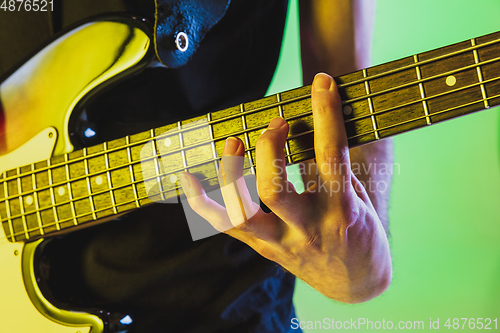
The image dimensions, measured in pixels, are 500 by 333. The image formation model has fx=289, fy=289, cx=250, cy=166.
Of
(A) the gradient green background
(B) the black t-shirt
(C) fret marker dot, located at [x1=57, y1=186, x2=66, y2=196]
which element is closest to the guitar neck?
(C) fret marker dot, located at [x1=57, y1=186, x2=66, y2=196]

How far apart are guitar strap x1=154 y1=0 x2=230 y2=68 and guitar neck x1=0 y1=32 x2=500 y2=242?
Answer: 15cm

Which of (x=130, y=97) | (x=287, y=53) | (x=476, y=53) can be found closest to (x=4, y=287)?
(x=130, y=97)

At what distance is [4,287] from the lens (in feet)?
1.92

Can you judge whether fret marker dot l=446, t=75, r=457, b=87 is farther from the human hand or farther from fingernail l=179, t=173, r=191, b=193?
fingernail l=179, t=173, r=191, b=193

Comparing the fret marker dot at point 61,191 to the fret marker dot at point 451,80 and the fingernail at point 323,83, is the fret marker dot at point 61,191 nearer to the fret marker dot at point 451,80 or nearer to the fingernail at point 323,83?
the fingernail at point 323,83

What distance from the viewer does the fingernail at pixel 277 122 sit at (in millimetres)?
374

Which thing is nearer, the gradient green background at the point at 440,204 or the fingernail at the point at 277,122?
the fingernail at the point at 277,122

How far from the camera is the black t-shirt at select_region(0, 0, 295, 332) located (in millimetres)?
602

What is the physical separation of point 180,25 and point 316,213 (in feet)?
1.32

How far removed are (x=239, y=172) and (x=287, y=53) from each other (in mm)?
754

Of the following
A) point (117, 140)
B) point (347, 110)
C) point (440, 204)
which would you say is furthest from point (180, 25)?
point (440, 204)

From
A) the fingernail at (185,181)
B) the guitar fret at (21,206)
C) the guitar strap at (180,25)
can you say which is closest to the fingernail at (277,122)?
the fingernail at (185,181)

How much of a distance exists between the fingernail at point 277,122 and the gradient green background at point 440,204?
557 mm

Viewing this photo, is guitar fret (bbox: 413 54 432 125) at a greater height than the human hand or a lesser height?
greater
